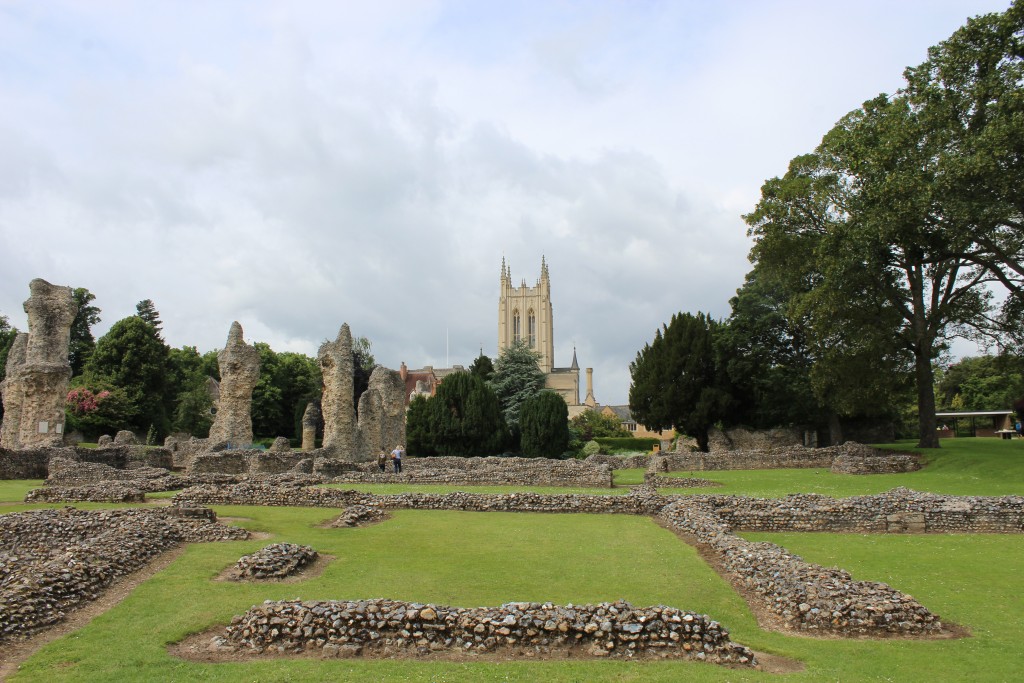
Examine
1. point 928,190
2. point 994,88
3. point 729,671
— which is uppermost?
point 994,88

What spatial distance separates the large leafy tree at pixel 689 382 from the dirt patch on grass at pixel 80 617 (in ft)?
123

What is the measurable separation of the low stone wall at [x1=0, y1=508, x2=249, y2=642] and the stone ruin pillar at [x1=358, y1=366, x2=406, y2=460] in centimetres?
2481

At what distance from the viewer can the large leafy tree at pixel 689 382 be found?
45781 mm

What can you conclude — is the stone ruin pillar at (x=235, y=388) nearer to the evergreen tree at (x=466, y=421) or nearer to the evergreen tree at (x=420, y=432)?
the evergreen tree at (x=466, y=421)

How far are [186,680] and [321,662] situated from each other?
1.34 m

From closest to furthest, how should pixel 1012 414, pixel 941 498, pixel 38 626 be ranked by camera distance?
pixel 38 626 < pixel 941 498 < pixel 1012 414

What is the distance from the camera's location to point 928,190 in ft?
80.1

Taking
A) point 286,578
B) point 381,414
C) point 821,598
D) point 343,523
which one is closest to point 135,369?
point 381,414

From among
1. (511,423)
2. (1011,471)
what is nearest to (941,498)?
(1011,471)

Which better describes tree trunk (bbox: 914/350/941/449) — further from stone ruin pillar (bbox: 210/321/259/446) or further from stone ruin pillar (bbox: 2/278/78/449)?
stone ruin pillar (bbox: 2/278/78/449)

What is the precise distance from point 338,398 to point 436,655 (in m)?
29.8

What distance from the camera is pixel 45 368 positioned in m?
30.2

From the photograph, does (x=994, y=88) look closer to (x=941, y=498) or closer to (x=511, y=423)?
(x=941, y=498)

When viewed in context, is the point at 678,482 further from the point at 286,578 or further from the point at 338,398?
the point at 338,398
